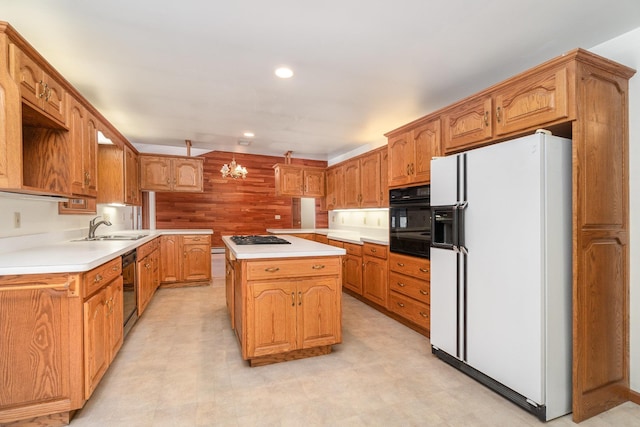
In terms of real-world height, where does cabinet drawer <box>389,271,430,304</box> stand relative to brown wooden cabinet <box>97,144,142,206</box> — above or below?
below

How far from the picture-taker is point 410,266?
10.2 ft

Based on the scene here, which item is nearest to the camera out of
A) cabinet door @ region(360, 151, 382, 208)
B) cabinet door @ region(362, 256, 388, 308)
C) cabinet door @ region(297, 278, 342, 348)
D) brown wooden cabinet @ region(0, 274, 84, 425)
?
brown wooden cabinet @ region(0, 274, 84, 425)

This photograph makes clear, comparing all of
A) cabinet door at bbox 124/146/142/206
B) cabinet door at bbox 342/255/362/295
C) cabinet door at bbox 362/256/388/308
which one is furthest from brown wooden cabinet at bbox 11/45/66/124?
cabinet door at bbox 342/255/362/295

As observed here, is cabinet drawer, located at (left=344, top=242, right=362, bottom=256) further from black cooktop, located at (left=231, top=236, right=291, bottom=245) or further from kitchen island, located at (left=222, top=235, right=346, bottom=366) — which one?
kitchen island, located at (left=222, top=235, right=346, bottom=366)

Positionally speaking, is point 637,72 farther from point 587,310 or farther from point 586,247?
point 587,310

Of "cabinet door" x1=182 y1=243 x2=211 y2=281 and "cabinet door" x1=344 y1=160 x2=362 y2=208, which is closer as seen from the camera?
"cabinet door" x1=344 y1=160 x2=362 y2=208

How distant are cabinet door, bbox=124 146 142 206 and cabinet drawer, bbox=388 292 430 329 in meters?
3.73

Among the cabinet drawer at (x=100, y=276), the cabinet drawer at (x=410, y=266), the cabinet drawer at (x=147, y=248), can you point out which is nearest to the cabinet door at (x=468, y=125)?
the cabinet drawer at (x=410, y=266)

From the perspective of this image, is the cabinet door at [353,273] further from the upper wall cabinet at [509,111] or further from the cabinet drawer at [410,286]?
the upper wall cabinet at [509,111]

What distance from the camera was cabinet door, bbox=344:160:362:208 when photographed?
15.9 ft

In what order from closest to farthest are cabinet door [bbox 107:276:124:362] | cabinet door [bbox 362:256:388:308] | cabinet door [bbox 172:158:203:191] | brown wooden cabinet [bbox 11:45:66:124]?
1. brown wooden cabinet [bbox 11:45:66:124]
2. cabinet door [bbox 107:276:124:362]
3. cabinet door [bbox 362:256:388:308]
4. cabinet door [bbox 172:158:203:191]

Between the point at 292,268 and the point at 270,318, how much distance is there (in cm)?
41

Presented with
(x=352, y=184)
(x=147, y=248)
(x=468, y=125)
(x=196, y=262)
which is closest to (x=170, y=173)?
(x=196, y=262)

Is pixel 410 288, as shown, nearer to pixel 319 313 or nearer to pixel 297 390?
pixel 319 313
